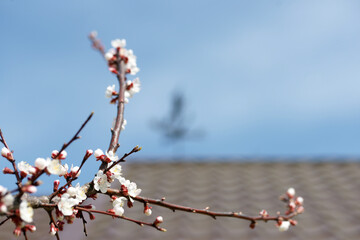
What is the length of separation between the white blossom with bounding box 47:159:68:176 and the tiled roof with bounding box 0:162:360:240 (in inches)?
123

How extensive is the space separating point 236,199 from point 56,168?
4087 mm

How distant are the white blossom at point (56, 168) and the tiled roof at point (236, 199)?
3115 millimetres

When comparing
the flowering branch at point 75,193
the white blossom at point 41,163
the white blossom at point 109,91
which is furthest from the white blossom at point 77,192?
the white blossom at point 109,91

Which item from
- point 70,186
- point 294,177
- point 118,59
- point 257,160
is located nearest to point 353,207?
point 294,177

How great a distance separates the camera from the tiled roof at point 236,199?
13.3 ft

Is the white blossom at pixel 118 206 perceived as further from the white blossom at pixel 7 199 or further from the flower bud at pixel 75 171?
the white blossom at pixel 7 199

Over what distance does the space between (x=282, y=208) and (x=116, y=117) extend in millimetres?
3610

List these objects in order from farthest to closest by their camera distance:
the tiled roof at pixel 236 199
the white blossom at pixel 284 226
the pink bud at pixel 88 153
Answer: the tiled roof at pixel 236 199 < the white blossom at pixel 284 226 < the pink bud at pixel 88 153

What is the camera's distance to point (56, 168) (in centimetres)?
86

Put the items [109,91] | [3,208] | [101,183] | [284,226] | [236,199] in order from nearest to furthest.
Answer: [3,208] → [101,183] → [284,226] → [109,91] → [236,199]

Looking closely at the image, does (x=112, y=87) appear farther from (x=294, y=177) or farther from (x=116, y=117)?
(x=294, y=177)

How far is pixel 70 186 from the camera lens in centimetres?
95

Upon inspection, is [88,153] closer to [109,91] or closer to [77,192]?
[77,192]

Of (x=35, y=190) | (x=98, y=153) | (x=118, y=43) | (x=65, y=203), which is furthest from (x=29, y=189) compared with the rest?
(x=118, y=43)
